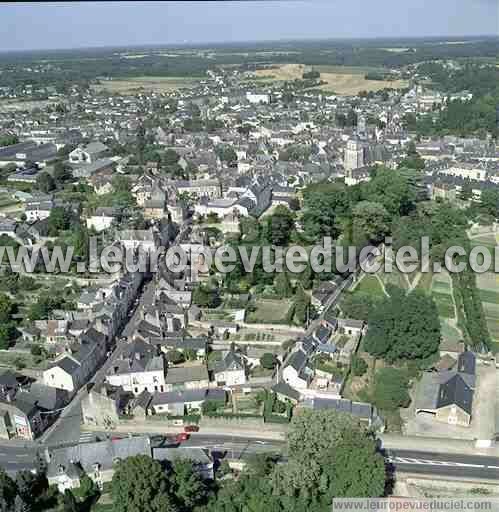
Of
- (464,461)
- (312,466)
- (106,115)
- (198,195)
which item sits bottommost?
(464,461)

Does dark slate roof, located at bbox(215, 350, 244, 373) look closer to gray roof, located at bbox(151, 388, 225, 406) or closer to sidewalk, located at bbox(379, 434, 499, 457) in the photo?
gray roof, located at bbox(151, 388, 225, 406)

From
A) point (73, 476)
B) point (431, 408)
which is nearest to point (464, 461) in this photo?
point (431, 408)

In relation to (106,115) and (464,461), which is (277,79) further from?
(464,461)

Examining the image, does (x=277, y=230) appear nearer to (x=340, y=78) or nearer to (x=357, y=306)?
(x=357, y=306)

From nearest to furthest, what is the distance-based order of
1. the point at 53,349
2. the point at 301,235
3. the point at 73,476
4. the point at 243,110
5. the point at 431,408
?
the point at 73,476
the point at 431,408
the point at 53,349
the point at 301,235
the point at 243,110

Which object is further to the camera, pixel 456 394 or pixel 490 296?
pixel 490 296

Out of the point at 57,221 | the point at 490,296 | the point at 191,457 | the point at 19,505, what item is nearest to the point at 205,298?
the point at 191,457

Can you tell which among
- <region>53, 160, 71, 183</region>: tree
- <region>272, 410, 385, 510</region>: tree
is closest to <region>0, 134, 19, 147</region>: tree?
<region>53, 160, 71, 183</region>: tree
